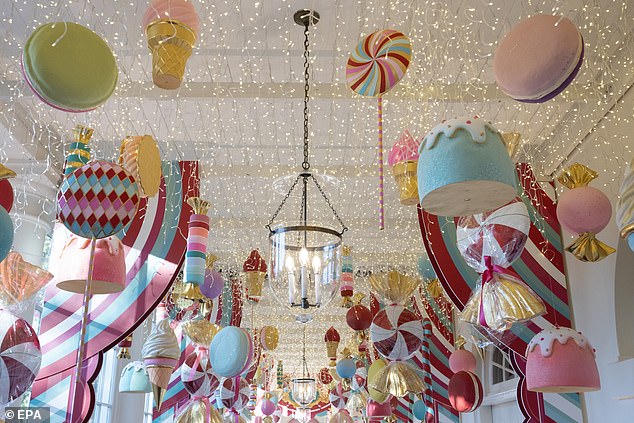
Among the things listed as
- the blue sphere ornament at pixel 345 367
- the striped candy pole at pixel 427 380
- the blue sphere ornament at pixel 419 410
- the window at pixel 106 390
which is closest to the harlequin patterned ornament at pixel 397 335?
the striped candy pole at pixel 427 380

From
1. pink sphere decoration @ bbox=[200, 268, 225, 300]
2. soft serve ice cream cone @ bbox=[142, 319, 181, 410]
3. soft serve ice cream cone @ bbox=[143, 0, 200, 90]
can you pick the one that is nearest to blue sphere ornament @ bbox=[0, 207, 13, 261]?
soft serve ice cream cone @ bbox=[143, 0, 200, 90]

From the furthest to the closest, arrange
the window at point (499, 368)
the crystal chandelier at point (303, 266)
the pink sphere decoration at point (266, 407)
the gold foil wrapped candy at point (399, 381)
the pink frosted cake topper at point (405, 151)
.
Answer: the pink sphere decoration at point (266, 407) < the window at point (499, 368) < the gold foil wrapped candy at point (399, 381) < the pink frosted cake topper at point (405, 151) < the crystal chandelier at point (303, 266)

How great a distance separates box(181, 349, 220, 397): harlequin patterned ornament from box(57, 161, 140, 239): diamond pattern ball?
135 inches

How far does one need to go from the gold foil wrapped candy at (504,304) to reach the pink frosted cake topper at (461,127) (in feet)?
3.37

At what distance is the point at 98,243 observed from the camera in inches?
143

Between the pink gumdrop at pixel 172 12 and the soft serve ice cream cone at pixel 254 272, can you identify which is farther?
the soft serve ice cream cone at pixel 254 272

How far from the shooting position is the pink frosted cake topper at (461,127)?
2285mm

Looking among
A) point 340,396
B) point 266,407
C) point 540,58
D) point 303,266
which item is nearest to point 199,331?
point 303,266

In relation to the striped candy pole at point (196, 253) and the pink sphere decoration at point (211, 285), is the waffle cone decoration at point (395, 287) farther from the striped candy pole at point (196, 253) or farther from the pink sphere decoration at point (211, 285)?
the pink sphere decoration at point (211, 285)

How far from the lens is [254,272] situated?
6340 millimetres

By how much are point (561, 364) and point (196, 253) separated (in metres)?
2.58

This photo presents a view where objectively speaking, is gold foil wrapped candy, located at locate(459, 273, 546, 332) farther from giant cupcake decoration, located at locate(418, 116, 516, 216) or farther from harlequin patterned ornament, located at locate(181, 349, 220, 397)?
harlequin patterned ornament, located at locate(181, 349, 220, 397)

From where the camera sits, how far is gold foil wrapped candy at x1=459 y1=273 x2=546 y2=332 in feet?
9.68

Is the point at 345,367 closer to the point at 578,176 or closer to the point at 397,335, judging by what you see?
the point at 397,335
